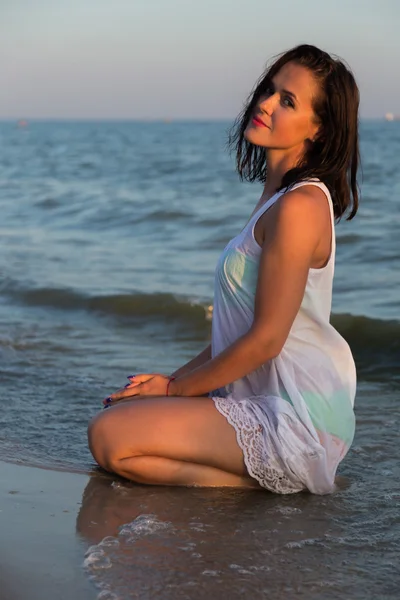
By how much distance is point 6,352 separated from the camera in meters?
6.60

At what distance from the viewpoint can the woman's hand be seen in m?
3.82

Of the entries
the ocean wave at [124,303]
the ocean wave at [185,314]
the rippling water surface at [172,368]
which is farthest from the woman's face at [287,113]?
the ocean wave at [124,303]

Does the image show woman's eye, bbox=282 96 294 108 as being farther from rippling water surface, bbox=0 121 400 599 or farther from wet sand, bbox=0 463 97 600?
wet sand, bbox=0 463 97 600

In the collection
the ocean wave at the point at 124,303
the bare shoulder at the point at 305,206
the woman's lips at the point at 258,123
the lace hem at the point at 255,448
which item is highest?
the woman's lips at the point at 258,123

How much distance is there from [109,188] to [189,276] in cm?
1175

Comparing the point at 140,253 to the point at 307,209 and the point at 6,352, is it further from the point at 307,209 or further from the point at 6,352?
the point at 307,209

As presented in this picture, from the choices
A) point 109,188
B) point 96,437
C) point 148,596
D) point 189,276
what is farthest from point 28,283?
point 109,188

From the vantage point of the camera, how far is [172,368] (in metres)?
6.35

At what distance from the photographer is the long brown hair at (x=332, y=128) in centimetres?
356

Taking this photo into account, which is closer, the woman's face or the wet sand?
the wet sand

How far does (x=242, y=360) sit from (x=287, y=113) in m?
0.94

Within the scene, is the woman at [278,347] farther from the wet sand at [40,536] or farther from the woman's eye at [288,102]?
the wet sand at [40,536]

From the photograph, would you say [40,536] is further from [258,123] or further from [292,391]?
[258,123]

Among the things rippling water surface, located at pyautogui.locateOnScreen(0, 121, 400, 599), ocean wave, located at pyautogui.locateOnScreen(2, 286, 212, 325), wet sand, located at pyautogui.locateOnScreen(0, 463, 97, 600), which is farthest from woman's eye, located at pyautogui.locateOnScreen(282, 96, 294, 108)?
ocean wave, located at pyautogui.locateOnScreen(2, 286, 212, 325)
